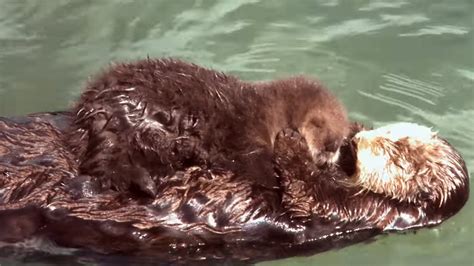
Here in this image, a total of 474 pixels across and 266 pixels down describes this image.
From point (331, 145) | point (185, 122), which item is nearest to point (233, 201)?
point (185, 122)

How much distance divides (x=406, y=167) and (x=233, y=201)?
83cm

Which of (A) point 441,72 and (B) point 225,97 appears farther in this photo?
(A) point 441,72

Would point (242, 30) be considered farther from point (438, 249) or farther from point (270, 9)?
point (438, 249)

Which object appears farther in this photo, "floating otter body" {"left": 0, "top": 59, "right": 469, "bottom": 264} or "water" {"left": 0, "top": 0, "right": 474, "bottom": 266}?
"water" {"left": 0, "top": 0, "right": 474, "bottom": 266}

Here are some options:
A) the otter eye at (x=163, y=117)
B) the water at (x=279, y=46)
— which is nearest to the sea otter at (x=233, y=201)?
the otter eye at (x=163, y=117)

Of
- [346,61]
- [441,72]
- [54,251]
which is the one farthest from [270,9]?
[54,251]

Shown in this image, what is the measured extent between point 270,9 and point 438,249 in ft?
8.71

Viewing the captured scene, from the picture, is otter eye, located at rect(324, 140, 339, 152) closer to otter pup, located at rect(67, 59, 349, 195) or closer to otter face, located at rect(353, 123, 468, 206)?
otter pup, located at rect(67, 59, 349, 195)

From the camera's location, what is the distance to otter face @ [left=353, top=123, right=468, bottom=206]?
Result: 4.13m

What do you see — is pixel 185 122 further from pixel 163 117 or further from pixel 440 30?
pixel 440 30

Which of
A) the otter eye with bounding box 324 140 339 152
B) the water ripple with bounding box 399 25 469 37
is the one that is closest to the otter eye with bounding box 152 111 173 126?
the otter eye with bounding box 324 140 339 152

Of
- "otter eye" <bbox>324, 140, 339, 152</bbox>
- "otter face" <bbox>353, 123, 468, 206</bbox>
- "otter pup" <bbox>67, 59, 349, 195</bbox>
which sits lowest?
"otter face" <bbox>353, 123, 468, 206</bbox>

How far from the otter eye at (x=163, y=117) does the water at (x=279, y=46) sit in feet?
5.35

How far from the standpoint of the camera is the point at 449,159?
423 cm
